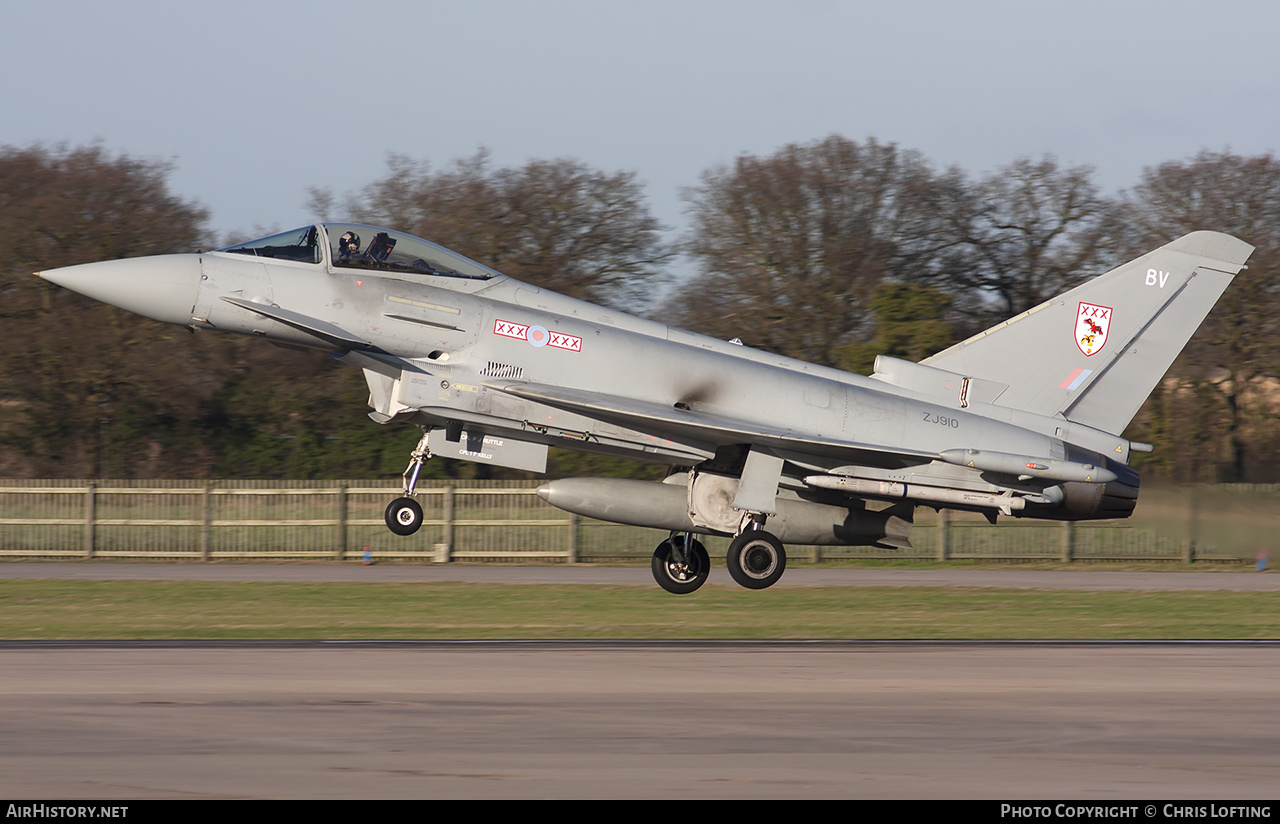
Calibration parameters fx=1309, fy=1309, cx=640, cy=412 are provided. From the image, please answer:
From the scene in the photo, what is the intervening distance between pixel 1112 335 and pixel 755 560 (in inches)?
229

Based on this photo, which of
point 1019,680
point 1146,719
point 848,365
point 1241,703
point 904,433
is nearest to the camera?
point 1146,719

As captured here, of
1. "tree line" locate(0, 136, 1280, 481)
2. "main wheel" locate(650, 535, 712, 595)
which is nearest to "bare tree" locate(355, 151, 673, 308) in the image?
"tree line" locate(0, 136, 1280, 481)

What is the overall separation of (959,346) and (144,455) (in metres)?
25.9

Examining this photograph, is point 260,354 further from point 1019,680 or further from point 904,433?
point 1019,680

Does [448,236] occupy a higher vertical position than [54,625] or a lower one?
higher

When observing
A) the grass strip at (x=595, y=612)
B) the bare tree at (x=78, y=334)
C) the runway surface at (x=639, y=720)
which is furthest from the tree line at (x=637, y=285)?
the runway surface at (x=639, y=720)

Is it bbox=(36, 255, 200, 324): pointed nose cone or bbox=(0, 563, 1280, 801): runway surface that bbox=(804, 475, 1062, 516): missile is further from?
bbox=(36, 255, 200, 324): pointed nose cone

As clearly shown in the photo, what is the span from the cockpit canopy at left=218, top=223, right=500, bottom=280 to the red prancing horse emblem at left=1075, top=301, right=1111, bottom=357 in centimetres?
862

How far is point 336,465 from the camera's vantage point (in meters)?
36.1

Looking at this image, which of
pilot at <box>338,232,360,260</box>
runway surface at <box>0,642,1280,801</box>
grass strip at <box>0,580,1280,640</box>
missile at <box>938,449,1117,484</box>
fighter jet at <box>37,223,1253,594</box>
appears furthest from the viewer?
grass strip at <box>0,580,1280,640</box>

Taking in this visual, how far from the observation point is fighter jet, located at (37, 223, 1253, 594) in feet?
53.1

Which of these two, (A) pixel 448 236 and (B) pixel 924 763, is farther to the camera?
(A) pixel 448 236
